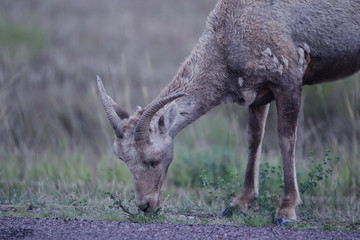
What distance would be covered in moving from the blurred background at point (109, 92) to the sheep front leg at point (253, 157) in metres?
1.39

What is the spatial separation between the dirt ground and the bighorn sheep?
2.71ft

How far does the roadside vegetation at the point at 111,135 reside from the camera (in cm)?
646

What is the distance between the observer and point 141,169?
585 centimetres

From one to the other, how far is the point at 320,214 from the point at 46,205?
3.27 m

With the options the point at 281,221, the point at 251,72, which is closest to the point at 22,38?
the point at 251,72

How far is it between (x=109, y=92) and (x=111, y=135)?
2198 millimetres

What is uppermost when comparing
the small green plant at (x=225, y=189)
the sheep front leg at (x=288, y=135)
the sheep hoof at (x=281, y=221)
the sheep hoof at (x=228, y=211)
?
the sheep front leg at (x=288, y=135)

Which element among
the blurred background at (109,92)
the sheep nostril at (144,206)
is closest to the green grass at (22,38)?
the blurred background at (109,92)

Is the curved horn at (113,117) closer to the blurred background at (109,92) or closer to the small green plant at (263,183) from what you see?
the small green plant at (263,183)

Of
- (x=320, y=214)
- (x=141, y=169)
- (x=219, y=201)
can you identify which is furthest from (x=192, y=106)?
(x=320, y=214)

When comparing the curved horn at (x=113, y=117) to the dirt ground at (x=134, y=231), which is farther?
the curved horn at (x=113, y=117)

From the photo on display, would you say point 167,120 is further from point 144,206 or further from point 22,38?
point 22,38

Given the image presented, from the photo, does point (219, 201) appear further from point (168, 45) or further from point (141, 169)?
point (168, 45)

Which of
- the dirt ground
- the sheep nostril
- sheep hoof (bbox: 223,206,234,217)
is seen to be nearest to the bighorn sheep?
the sheep nostril
